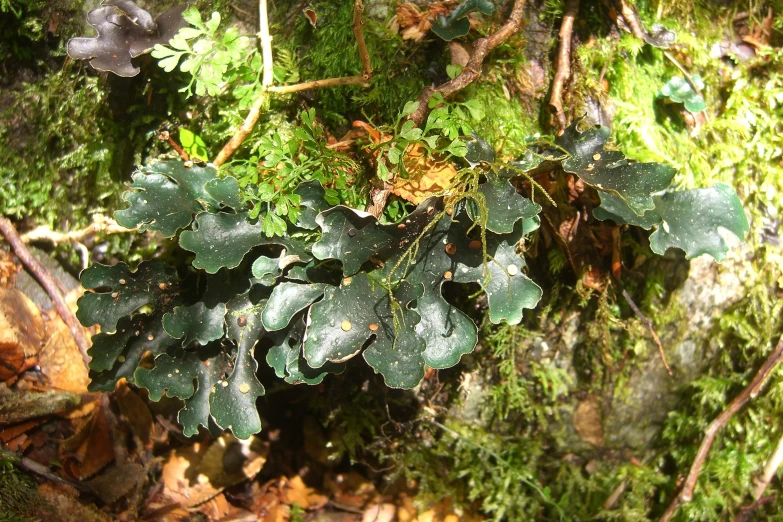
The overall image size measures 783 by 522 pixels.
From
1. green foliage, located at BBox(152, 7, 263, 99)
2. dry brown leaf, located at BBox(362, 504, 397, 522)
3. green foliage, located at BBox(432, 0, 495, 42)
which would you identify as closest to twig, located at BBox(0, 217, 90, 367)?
green foliage, located at BBox(152, 7, 263, 99)

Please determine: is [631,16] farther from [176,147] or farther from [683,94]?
[176,147]

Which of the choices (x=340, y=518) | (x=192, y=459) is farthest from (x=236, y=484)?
(x=340, y=518)

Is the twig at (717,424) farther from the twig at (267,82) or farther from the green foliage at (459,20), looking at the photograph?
the twig at (267,82)

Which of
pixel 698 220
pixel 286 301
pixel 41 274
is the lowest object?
pixel 41 274

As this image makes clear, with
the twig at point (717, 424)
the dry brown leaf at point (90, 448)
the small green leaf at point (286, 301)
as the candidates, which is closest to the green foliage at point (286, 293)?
the small green leaf at point (286, 301)

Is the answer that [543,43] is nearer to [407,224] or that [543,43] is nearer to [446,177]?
[446,177]

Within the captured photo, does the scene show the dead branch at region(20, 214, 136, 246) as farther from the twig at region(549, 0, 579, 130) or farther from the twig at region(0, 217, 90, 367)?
the twig at region(549, 0, 579, 130)

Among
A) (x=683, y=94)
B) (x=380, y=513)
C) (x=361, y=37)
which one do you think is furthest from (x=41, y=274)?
(x=683, y=94)
